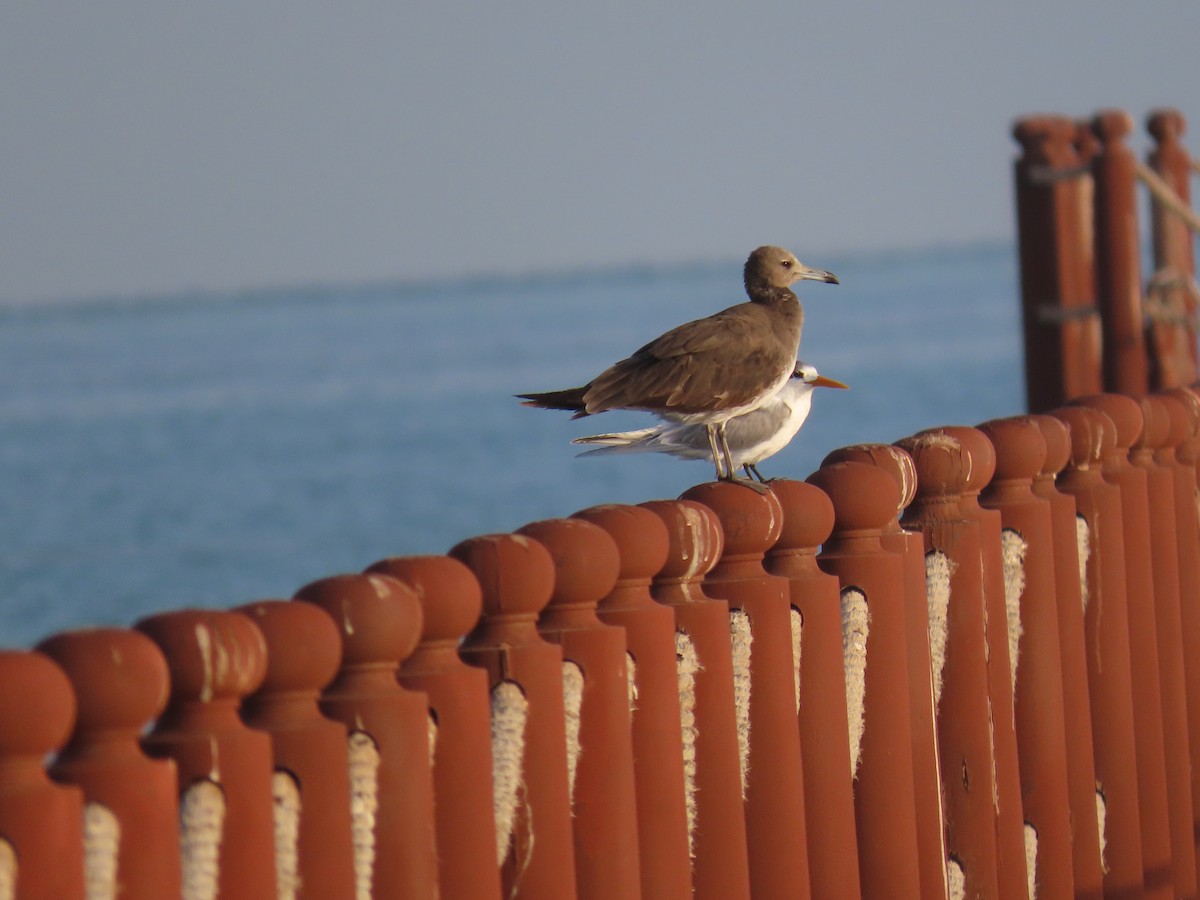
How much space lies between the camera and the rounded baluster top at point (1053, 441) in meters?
4.03

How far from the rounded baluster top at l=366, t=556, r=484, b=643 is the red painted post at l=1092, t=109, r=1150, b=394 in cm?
819

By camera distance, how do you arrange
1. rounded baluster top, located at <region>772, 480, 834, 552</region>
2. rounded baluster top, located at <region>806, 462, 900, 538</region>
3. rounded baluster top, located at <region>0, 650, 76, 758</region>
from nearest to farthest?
rounded baluster top, located at <region>0, 650, 76, 758</region>, rounded baluster top, located at <region>772, 480, 834, 552</region>, rounded baluster top, located at <region>806, 462, 900, 538</region>

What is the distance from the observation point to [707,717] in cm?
306

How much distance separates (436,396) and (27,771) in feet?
157

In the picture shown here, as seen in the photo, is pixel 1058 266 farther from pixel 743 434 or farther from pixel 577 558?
pixel 577 558

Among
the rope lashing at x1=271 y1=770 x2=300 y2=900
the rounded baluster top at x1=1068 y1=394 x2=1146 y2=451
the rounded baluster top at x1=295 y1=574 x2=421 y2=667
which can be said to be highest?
the rounded baluster top at x1=1068 y1=394 x2=1146 y2=451

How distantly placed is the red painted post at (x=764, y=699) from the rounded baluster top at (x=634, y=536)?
0.25 meters

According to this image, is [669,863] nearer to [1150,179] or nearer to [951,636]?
[951,636]

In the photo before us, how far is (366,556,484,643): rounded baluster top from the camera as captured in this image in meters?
2.53

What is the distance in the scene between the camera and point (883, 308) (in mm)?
91125

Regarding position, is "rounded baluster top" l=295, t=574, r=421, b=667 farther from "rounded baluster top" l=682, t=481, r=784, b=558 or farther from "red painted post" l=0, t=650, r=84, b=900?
"rounded baluster top" l=682, t=481, r=784, b=558

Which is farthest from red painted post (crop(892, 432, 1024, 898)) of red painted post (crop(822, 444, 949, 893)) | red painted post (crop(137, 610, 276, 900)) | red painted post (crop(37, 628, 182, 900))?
red painted post (crop(37, 628, 182, 900))

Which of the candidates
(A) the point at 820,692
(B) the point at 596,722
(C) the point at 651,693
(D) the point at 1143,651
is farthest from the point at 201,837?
(D) the point at 1143,651

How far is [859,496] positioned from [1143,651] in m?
1.35
